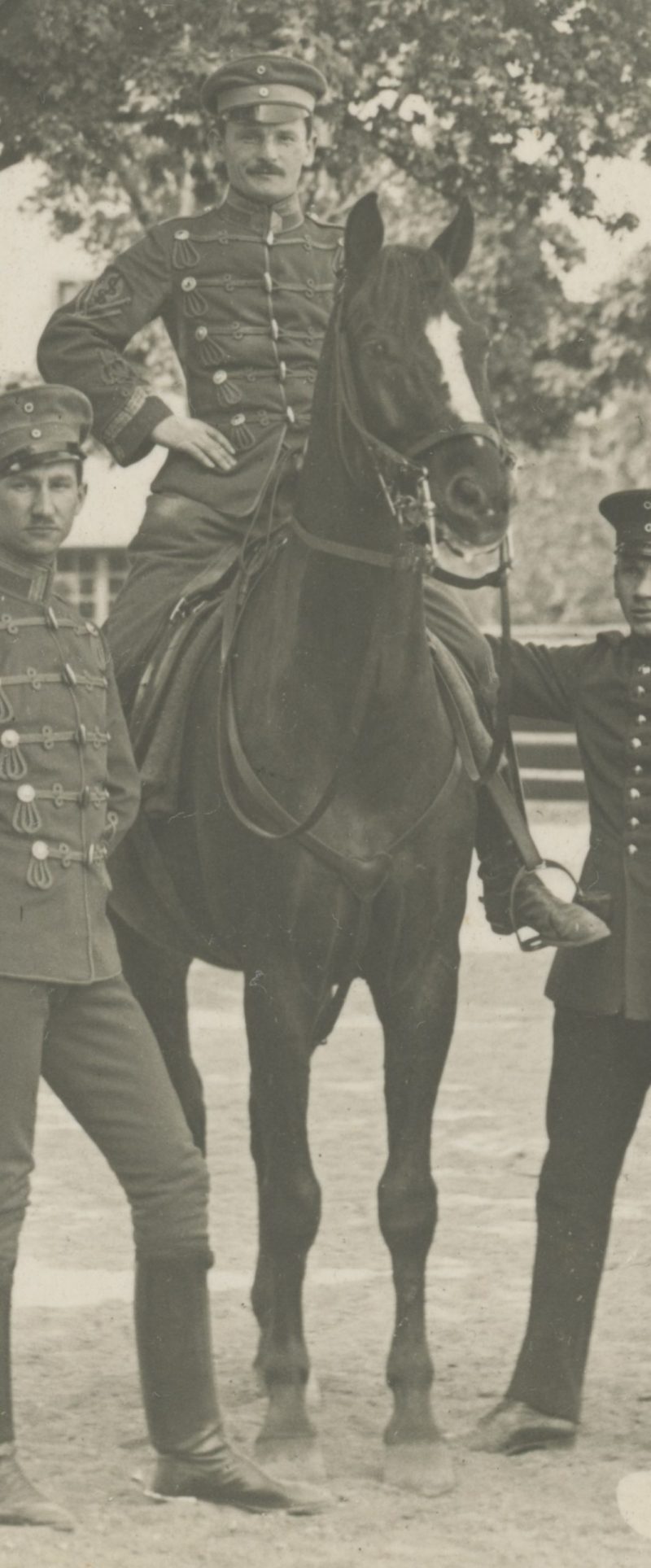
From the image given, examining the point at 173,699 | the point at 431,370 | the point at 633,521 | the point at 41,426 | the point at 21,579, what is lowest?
the point at 173,699

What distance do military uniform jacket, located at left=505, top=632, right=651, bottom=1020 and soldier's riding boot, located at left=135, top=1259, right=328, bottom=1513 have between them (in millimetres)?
1276

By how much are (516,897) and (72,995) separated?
1.41 m

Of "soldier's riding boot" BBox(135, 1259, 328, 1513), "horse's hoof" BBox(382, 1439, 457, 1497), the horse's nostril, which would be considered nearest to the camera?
the horse's nostril

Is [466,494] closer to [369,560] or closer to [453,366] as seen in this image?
[453,366]

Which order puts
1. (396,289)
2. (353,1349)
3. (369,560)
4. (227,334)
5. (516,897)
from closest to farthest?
(396,289) < (369,560) < (516,897) < (227,334) < (353,1349)

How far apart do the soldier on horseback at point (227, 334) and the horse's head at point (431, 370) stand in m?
1.11

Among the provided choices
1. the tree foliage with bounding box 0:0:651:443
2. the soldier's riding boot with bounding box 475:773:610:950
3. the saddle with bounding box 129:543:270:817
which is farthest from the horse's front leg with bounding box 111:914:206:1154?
the tree foliage with bounding box 0:0:651:443

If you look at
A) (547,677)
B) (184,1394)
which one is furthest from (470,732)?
(184,1394)

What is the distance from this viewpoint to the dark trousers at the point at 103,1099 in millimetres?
5305

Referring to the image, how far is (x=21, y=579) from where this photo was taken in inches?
218

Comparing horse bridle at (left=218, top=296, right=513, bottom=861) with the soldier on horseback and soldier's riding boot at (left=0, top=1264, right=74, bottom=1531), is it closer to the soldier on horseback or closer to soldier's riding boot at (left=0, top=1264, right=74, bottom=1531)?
the soldier on horseback

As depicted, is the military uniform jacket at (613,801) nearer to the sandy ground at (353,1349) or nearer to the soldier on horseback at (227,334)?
the soldier on horseback at (227,334)

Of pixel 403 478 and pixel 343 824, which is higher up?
pixel 403 478

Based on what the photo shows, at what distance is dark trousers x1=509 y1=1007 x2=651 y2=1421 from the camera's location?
6211mm
